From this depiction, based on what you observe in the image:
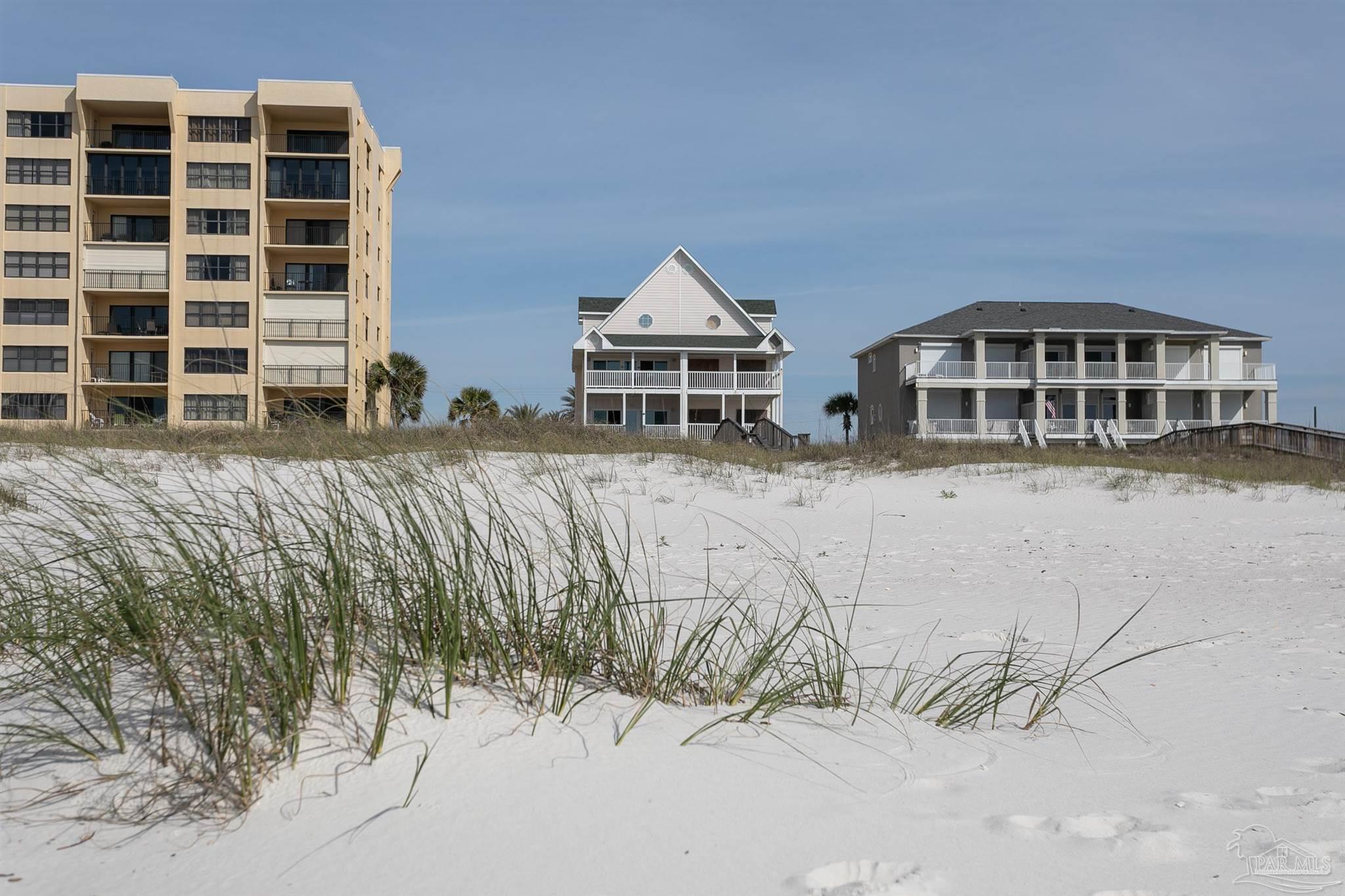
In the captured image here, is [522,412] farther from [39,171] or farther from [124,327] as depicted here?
[39,171]

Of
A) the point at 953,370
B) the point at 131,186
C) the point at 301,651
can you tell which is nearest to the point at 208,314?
the point at 131,186

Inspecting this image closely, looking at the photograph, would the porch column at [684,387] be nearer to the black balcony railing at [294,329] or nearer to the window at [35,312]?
the black balcony railing at [294,329]

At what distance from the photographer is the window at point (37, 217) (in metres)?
42.4

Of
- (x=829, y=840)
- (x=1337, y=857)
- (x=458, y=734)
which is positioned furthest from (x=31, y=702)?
(x=1337, y=857)

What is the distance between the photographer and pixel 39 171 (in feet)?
140

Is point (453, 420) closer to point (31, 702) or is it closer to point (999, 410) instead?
point (31, 702)

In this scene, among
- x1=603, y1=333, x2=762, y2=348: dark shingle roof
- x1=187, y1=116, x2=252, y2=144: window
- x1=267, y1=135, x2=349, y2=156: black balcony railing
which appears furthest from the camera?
x1=267, y1=135, x2=349, y2=156: black balcony railing

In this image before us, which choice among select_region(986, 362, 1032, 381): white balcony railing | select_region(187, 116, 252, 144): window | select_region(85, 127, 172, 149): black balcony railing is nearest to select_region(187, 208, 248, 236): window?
select_region(187, 116, 252, 144): window

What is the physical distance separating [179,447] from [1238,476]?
15.5 metres

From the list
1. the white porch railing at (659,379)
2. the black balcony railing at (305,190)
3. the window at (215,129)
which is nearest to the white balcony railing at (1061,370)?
the white porch railing at (659,379)

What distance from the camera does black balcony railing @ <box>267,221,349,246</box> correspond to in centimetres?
4325

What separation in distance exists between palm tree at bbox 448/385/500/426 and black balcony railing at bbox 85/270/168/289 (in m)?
44.2

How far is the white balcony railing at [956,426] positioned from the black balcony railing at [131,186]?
39.0 m

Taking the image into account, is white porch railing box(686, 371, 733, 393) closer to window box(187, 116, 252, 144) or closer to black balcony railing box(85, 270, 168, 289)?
window box(187, 116, 252, 144)
